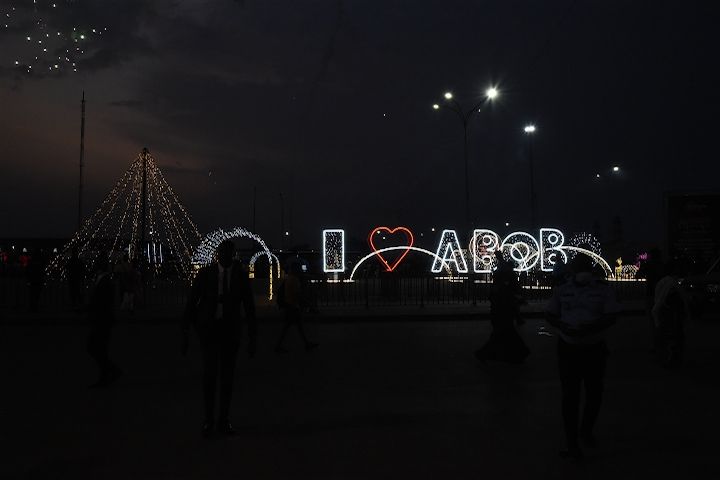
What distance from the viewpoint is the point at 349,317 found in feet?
70.1

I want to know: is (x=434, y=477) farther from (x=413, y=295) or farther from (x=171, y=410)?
(x=413, y=295)

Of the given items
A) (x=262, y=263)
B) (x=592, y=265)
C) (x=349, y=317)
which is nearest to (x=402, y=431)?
(x=592, y=265)

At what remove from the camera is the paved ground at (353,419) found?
5.89 meters

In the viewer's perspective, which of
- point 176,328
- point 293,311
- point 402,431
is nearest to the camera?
point 402,431

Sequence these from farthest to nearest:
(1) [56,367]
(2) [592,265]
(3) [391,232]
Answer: (3) [391,232]
(1) [56,367]
(2) [592,265]

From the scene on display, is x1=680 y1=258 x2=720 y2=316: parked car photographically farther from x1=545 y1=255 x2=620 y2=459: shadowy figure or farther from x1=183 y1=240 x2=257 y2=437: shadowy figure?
x1=183 y1=240 x2=257 y2=437: shadowy figure

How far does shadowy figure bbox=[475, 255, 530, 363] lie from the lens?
11.4 m

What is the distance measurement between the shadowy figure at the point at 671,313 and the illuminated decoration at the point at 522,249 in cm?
2278

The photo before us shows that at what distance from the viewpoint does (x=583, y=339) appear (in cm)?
631

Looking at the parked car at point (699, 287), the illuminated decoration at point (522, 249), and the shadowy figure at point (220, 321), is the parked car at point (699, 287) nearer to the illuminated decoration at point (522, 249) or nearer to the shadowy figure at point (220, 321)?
the illuminated decoration at point (522, 249)

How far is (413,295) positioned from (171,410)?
2354 centimetres

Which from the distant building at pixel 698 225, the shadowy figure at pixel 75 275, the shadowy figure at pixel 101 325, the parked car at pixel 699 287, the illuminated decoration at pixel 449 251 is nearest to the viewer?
the shadowy figure at pixel 101 325

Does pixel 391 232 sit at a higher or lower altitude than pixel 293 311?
higher

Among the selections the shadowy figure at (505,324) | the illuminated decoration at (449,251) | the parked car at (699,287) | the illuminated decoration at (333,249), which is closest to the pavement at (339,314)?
the parked car at (699,287)
